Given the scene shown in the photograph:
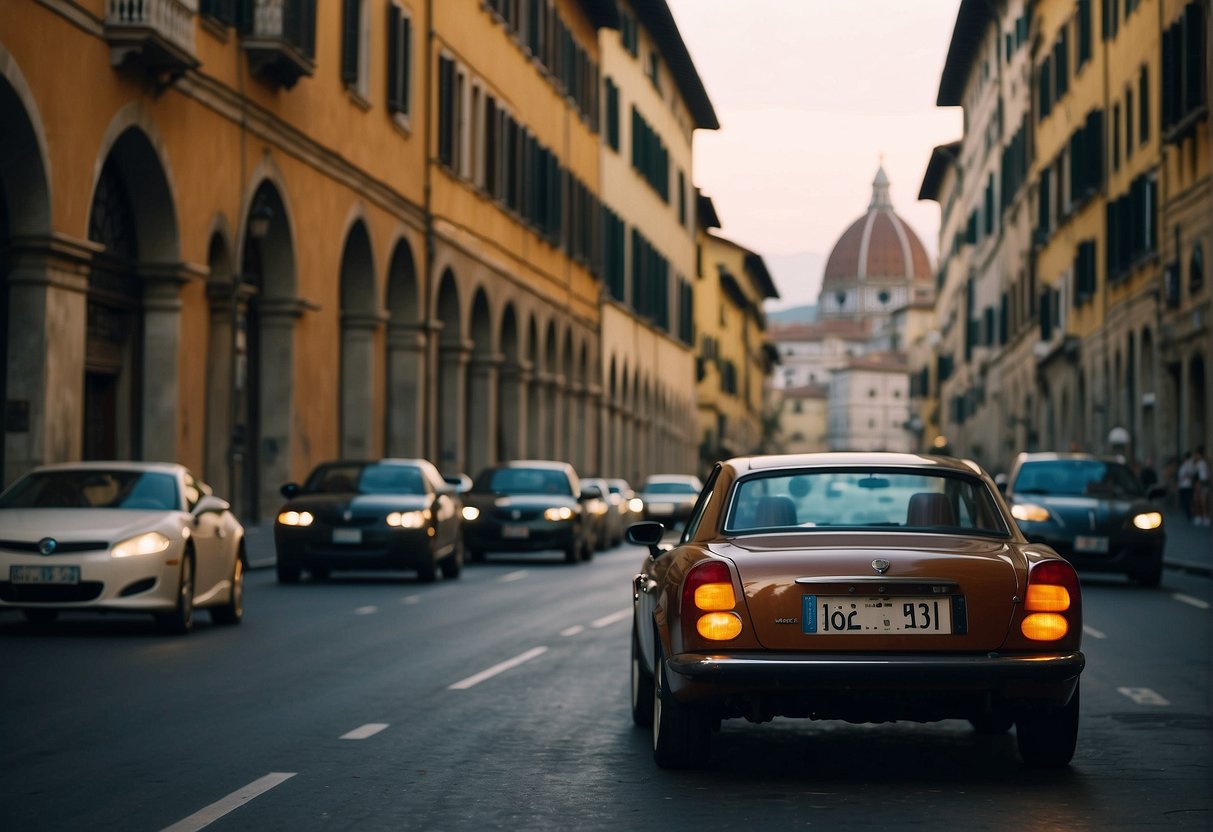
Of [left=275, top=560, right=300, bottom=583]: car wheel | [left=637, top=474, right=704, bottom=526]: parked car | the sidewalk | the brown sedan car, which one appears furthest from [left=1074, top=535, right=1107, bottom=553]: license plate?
[left=637, top=474, right=704, bottom=526]: parked car

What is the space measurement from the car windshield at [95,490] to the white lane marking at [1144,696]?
766cm

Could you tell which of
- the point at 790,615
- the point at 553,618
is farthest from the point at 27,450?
the point at 790,615

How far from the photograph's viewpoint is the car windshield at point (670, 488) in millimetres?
51919

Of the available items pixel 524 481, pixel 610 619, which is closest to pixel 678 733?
pixel 610 619

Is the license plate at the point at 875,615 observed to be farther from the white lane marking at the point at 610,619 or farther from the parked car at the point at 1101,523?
the parked car at the point at 1101,523

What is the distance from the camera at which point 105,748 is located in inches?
380

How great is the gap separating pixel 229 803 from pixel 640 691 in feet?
9.75

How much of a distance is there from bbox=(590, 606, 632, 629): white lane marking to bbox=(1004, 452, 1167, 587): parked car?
5.19m

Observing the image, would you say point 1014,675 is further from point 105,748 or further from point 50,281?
point 50,281

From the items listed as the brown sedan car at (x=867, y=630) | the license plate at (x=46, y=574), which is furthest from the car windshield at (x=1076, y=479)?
the brown sedan car at (x=867, y=630)

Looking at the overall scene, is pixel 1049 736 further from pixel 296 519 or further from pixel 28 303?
pixel 28 303

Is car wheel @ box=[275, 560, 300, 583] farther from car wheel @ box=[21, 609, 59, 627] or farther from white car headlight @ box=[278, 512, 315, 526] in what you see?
car wheel @ box=[21, 609, 59, 627]

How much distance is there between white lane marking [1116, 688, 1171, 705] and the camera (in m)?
12.1

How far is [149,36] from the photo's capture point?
2420cm
